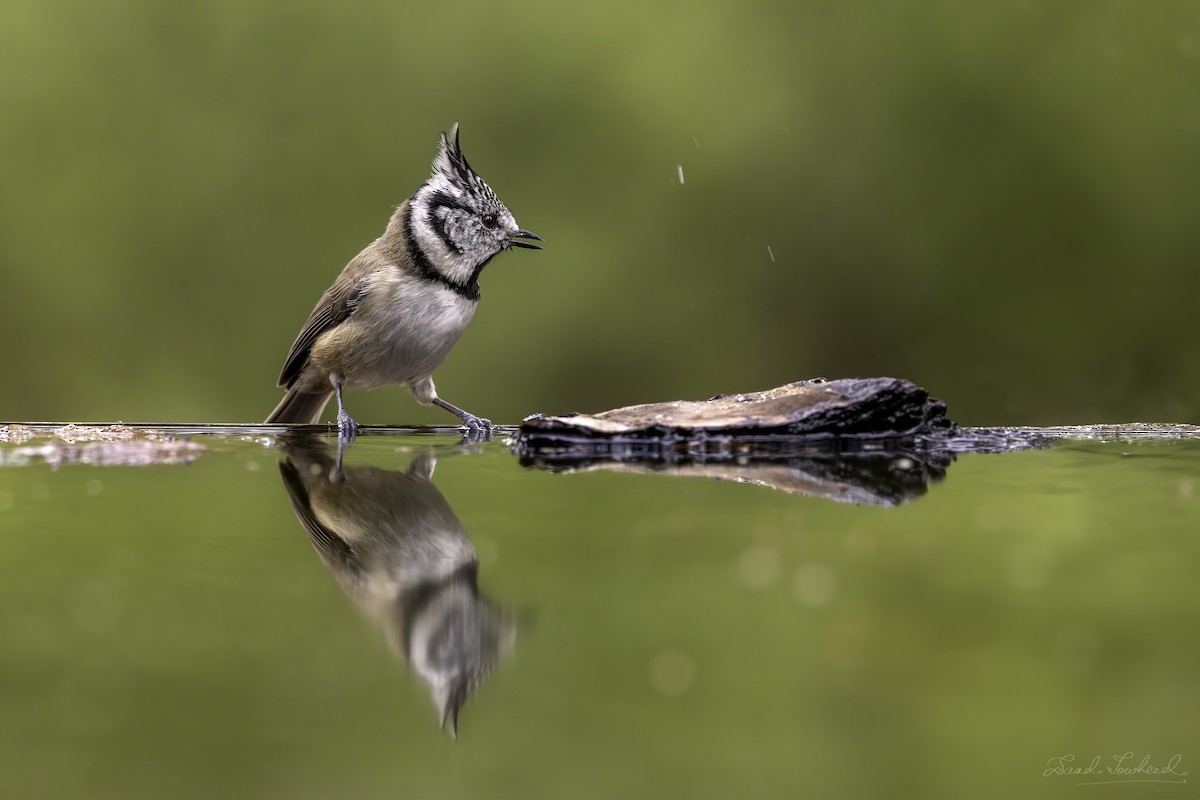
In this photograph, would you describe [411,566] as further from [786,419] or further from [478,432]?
[478,432]

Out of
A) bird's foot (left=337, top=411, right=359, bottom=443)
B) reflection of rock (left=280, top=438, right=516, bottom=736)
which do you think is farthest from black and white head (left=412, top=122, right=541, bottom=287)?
reflection of rock (left=280, top=438, right=516, bottom=736)

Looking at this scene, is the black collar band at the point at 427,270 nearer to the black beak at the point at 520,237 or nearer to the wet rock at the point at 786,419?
the black beak at the point at 520,237

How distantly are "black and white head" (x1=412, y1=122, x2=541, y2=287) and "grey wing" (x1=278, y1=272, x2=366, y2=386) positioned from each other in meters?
0.34

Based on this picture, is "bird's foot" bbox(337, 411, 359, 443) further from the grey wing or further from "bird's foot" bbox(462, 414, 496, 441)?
the grey wing

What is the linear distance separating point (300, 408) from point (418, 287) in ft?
3.55

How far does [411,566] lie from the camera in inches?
69.1

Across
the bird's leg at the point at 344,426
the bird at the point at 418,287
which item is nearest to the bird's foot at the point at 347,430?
the bird's leg at the point at 344,426

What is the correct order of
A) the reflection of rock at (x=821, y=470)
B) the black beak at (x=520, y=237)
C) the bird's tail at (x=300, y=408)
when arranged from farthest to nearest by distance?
the bird's tail at (x=300, y=408) → the black beak at (x=520, y=237) → the reflection of rock at (x=821, y=470)

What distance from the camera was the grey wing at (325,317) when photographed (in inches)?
191

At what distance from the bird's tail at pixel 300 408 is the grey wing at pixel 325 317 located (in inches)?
5.6

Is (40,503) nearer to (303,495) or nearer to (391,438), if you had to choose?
(303,495)

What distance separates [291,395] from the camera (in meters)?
5.34

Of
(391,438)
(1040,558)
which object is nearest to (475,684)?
(1040,558)

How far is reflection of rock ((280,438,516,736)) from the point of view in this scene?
1.31m
